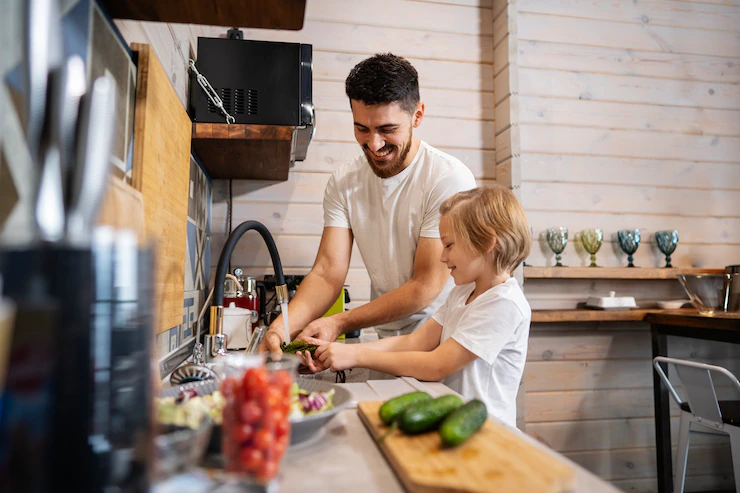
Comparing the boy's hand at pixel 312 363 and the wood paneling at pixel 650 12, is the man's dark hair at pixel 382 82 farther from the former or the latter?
the wood paneling at pixel 650 12

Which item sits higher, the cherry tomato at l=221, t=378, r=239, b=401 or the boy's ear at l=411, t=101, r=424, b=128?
the boy's ear at l=411, t=101, r=424, b=128

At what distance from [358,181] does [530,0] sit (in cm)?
174

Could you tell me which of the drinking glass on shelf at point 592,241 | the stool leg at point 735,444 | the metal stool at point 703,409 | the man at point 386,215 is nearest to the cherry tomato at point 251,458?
the man at point 386,215

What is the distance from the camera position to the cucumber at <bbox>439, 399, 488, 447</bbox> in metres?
0.62

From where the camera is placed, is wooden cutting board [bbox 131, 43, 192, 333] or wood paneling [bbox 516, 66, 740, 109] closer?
wooden cutting board [bbox 131, 43, 192, 333]

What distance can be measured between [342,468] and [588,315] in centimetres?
220

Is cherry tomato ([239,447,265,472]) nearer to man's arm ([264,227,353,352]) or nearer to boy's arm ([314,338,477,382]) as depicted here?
boy's arm ([314,338,477,382])

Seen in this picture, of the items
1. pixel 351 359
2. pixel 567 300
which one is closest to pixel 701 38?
pixel 567 300

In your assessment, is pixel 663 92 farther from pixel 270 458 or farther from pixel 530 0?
pixel 270 458

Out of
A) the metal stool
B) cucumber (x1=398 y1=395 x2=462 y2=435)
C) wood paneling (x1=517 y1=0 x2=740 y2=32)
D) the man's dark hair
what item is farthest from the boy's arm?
wood paneling (x1=517 y1=0 x2=740 y2=32)

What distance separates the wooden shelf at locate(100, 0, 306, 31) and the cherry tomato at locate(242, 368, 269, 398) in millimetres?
648

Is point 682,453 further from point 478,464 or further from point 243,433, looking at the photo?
point 243,433

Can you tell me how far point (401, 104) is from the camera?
1657 mm

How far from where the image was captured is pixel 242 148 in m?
1.83
